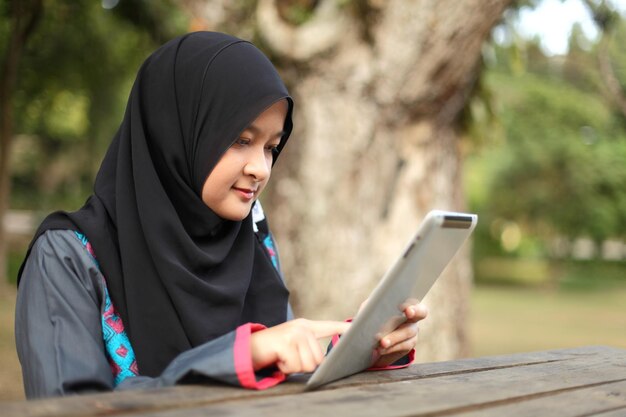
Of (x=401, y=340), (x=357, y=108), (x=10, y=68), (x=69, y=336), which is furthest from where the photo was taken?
(x=10, y=68)

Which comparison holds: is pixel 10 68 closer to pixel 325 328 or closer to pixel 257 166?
pixel 257 166

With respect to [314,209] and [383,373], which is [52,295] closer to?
[383,373]

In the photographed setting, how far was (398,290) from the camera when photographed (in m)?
1.43

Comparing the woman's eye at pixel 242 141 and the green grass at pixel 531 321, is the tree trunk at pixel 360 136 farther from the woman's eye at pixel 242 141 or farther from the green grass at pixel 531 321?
the green grass at pixel 531 321

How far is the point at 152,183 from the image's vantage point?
67.0 inches

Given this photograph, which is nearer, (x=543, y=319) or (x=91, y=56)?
(x=91, y=56)

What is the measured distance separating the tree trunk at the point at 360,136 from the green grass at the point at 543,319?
478cm

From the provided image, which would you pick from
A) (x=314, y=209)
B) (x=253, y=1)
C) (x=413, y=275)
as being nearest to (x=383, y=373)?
(x=413, y=275)

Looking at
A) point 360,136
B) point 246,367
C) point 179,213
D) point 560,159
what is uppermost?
point 560,159

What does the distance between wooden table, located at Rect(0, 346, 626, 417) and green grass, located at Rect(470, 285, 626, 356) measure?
7.32 metres

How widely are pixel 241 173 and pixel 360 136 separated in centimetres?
266

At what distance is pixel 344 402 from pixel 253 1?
138 inches

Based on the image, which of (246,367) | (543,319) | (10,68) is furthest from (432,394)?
(543,319)

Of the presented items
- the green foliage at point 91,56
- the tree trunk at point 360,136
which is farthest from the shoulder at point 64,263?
the green foliage at point 91,56
